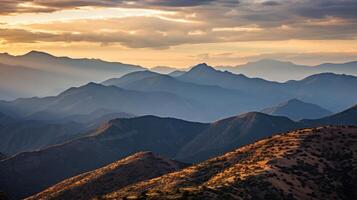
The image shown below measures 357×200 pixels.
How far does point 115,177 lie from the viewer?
150750mm

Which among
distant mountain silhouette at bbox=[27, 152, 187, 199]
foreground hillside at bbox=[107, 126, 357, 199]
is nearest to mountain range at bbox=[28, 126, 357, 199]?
foreground hillside at bbox=[107, 126, 357, 199]

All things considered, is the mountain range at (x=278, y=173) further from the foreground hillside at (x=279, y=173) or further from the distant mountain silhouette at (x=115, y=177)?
the distant mountain silhouette at (x=115, y=177)

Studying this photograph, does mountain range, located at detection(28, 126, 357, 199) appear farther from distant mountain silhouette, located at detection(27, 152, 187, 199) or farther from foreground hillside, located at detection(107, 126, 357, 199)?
distant mountain silhouette, located at detection(27, 152, 187, 199)

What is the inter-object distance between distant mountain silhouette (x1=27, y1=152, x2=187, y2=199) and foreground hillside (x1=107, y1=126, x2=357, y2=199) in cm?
3497

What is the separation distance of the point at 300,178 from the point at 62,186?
9257cm

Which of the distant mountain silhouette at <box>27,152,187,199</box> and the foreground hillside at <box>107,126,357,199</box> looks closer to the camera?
the foreground hillside at <box>107,126,357,199</box>

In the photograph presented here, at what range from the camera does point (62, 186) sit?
159 metres

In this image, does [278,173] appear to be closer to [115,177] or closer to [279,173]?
[279,173]

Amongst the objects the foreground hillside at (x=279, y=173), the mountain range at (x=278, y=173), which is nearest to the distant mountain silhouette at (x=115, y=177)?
the mountain range at (x=278, y=173)

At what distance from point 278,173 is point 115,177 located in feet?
244

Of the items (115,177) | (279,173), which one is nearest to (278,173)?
(279,173)

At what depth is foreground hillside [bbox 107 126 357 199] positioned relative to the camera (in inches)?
3017

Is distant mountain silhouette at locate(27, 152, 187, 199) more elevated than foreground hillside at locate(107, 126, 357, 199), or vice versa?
foreground hillside at locate(107, 126, 357, 199)

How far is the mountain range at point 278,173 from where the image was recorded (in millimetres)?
76625
